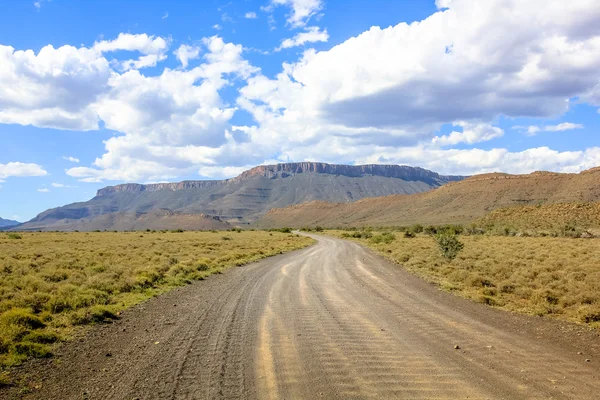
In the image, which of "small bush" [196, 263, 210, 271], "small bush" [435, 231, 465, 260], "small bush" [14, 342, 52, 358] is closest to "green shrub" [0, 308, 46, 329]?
"small bush" [14, 342, 52, 358]

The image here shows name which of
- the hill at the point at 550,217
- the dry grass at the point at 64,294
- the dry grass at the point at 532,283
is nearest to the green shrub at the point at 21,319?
the dry grass at the point at 64,294

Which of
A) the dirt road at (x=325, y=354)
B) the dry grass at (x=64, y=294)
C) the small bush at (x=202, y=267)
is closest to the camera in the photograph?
the dirt road at (x=325, y=354)

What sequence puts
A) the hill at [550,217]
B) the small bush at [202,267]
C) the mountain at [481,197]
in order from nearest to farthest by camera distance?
the small bush at [202,267]
the hill at [550,217]
the mountain at [481,197]

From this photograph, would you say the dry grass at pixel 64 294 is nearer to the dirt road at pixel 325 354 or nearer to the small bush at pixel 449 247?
the dirt road at pixel 325 354

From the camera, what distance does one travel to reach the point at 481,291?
13.6m

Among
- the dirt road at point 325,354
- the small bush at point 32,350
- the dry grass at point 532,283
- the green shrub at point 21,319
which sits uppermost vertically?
the green shrub at point 21,319

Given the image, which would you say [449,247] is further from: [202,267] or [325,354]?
[325,354]

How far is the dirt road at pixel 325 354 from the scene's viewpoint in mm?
5914

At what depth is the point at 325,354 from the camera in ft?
24.3

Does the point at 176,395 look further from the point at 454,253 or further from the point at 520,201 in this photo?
the point at 520,201

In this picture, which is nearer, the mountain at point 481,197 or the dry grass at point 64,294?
the dry grass at point 64,294

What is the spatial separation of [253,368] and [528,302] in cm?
960

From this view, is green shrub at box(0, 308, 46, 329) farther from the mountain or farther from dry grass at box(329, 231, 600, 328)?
the mountain

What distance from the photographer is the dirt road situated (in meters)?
5.91
